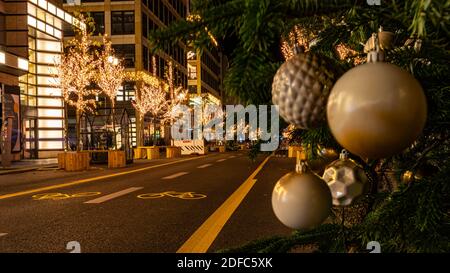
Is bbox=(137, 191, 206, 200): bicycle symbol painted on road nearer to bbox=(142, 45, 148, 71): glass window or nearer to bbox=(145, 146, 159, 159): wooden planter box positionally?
bbox=(145, 146, 159, 159): wooden planter box

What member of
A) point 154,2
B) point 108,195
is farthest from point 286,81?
point 154,2

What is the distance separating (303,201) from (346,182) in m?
0.28

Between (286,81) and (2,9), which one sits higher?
(2,9)

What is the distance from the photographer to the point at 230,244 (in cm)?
491

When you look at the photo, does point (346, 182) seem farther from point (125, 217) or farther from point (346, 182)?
point (125, 217)

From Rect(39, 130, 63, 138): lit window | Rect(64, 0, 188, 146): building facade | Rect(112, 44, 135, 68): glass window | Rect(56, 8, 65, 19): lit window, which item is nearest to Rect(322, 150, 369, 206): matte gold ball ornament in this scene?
Rect(39, 130, 63, 138): lit window

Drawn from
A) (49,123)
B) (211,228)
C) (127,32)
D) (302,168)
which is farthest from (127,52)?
(302,168)

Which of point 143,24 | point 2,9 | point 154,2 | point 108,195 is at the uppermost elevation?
point 154,2

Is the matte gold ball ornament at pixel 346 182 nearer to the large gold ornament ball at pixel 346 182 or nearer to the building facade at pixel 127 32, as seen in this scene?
the large gold ornament ball at pixel 346 182

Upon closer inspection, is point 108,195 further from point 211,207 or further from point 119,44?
point 119,44

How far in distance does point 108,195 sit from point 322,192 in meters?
8.90

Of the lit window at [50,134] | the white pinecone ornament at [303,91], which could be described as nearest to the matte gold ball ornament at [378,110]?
the white pinecone ornament at [303,91]

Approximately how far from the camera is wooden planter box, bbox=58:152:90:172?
18.2m

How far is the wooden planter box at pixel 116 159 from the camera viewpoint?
20.3 metres
